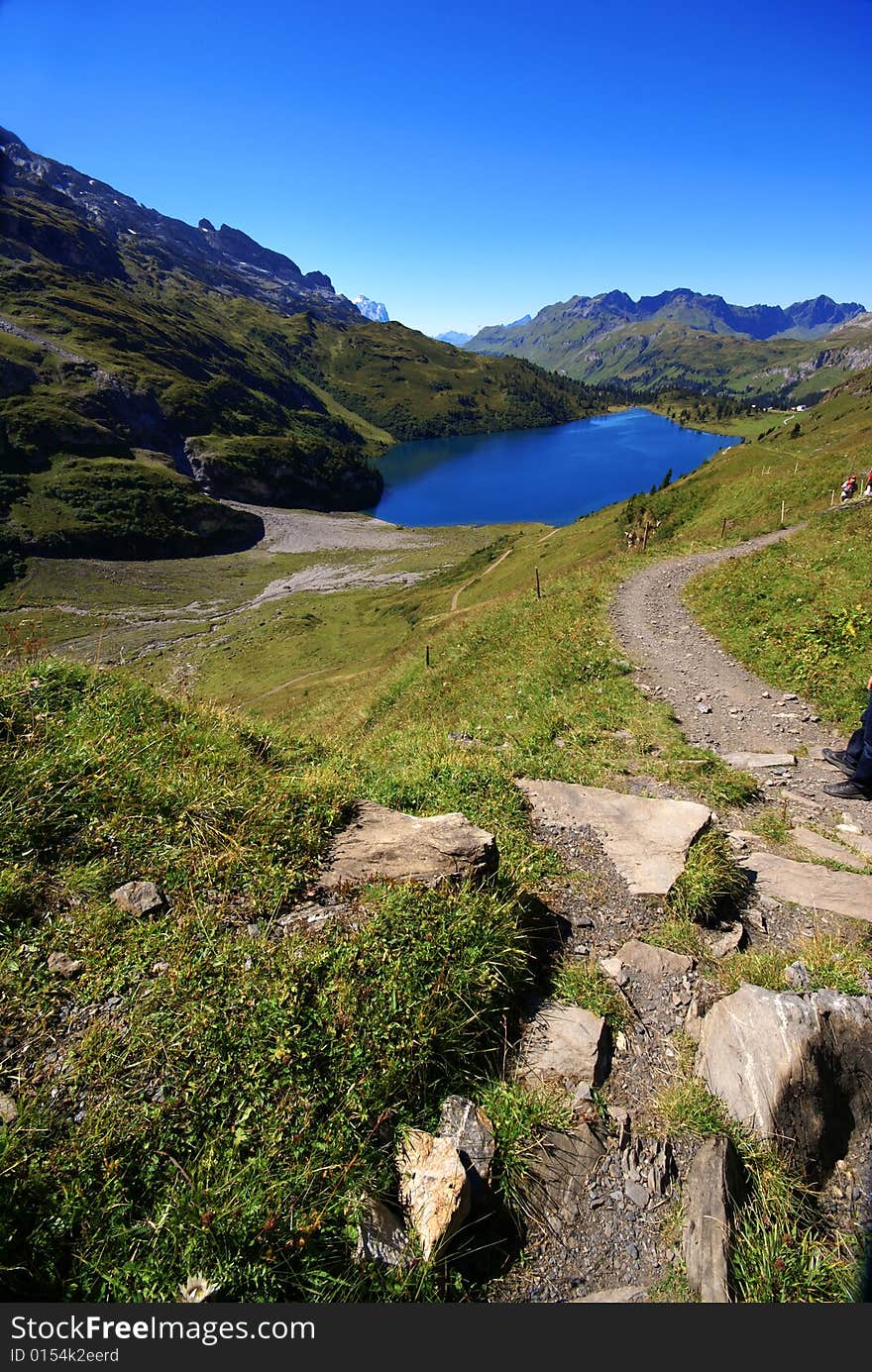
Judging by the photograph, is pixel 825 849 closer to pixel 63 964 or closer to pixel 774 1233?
pixel 774 1233

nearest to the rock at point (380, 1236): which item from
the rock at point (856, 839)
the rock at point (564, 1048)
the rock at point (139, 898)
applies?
the rock at point (564, 1048)

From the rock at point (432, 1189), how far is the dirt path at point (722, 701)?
28.0 feet

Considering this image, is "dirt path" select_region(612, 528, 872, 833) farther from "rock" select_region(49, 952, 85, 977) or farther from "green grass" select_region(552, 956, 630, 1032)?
"rock" select_region(49, 952, 85, 977)

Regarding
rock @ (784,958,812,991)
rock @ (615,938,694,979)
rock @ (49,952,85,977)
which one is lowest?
rock @ (615,938,694,979)

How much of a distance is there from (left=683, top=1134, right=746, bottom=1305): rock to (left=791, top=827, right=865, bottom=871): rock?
523 centimetres

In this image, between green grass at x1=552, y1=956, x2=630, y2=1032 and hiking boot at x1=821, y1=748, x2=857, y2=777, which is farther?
hiking boot at x1=821, y1=748, x2=857, y2=777

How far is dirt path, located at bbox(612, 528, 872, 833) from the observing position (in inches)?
421

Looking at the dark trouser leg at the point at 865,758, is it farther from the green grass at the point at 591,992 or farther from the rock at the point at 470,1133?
the rock at the point at 470,1133

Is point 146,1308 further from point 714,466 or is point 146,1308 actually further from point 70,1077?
point 714,466

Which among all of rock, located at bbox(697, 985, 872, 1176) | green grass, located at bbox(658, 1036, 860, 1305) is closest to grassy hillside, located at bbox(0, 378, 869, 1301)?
green grass, located at bbox(658, 1036, 860, 1305)

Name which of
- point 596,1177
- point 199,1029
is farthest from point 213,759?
point 596,1177

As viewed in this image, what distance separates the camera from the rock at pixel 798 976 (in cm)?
538

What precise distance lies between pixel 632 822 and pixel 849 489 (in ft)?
109

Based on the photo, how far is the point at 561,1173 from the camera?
166 inches
